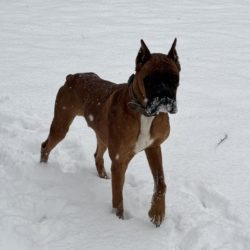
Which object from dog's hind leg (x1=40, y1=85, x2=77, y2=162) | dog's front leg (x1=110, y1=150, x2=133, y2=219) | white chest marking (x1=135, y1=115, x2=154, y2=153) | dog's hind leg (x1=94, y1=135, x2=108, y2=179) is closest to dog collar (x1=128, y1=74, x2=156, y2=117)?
white chest marking (x1=135, y1=115, x2=154, y2=153)

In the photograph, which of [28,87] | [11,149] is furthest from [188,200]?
[28,87]

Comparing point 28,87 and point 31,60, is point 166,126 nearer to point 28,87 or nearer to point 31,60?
point 28,87

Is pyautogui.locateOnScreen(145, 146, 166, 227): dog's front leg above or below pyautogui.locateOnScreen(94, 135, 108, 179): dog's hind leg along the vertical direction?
above

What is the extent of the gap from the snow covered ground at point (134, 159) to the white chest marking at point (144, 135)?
2.45ft

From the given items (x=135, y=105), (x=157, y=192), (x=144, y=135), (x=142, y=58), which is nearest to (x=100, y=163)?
(x=157, y=192)

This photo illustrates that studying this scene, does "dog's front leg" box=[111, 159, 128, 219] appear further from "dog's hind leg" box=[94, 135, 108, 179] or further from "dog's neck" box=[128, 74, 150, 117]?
"dog's hind leg" box=[94, 135, 108, 179]

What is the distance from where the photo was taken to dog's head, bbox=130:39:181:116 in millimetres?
3311

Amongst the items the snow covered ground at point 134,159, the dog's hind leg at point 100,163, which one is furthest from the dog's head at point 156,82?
the dog's hind leg at point 100,163

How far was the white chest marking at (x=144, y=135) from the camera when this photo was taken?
3.73 metres

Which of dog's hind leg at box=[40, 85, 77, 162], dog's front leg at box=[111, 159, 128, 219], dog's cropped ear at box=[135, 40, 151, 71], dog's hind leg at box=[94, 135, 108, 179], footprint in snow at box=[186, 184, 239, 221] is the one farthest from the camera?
dog's hind leg at box=[94, 135, 108, 179]

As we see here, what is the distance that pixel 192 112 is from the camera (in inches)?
254

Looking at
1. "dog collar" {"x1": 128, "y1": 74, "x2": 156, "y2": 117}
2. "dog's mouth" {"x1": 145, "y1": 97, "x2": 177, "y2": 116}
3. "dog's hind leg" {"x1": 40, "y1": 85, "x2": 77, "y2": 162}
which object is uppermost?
"dog's mouth" {"x1": 145, "y1": 97, "x2": 177, "y2": 116}

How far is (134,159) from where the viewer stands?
208 inches

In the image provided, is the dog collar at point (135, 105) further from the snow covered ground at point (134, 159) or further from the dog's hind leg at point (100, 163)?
the dog's hind leg at point (100, 163)
